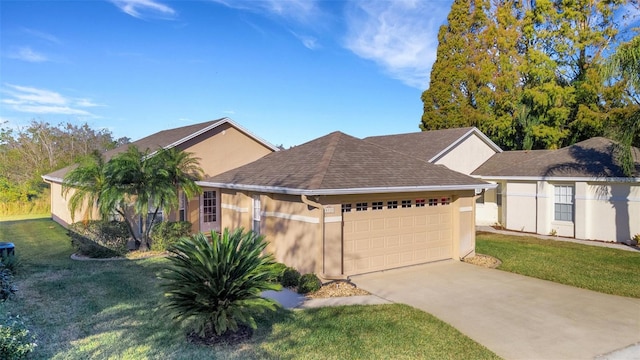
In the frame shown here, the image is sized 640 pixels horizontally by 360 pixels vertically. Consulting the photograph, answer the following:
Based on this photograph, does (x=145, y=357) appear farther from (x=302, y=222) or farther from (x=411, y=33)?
(x=411, y=33)

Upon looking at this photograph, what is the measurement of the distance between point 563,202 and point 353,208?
1235 cm

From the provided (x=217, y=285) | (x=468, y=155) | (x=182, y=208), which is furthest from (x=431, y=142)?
(x=217, y=285)

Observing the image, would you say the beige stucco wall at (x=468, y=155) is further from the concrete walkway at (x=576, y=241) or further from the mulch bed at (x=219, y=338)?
the mulch bed at (x=219, y=338)

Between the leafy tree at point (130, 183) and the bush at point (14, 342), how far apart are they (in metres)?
7.55

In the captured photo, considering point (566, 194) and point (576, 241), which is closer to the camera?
point (576, 241)

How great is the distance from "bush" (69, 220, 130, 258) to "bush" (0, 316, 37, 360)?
7.98 m

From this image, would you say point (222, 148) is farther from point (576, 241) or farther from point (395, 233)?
point (576, 241)

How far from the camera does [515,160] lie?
21953 mm

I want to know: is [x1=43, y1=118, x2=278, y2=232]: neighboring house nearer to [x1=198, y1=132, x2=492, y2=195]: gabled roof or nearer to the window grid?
[x1=198, y1=132, x2=492, y2=195]: gabled roof

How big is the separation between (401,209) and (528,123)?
1846cm

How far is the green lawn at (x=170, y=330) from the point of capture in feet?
20.9

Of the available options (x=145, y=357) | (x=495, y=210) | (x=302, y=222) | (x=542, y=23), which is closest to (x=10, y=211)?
(x=302, y=222)

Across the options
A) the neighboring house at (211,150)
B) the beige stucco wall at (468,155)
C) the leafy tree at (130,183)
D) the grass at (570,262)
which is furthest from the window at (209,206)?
the grass at (570,262)

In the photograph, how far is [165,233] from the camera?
50.5 feet
